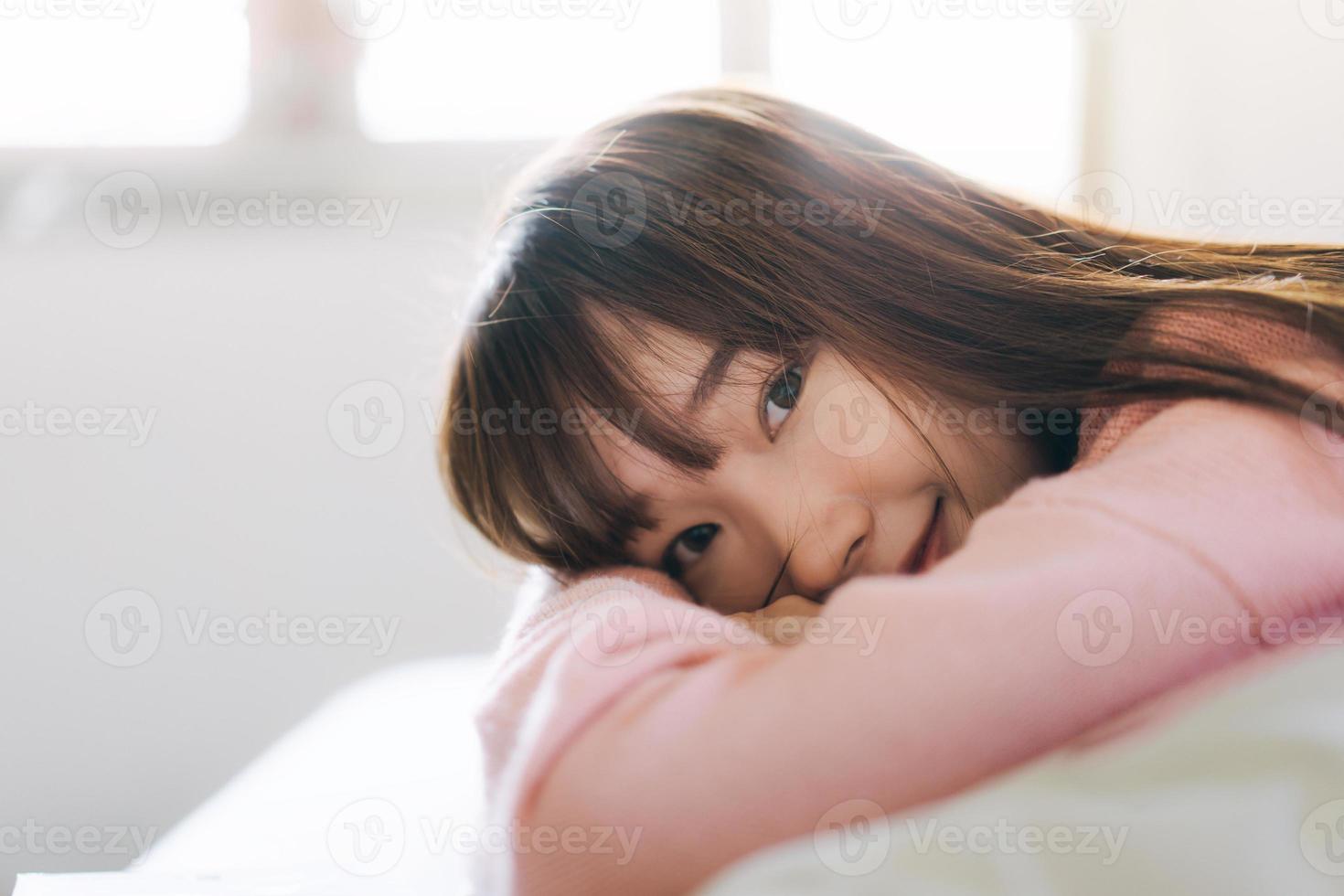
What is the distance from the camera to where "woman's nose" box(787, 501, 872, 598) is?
0.66 meters

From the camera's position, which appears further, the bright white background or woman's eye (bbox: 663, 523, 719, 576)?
the bright white background

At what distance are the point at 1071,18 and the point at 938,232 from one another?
1.16 m

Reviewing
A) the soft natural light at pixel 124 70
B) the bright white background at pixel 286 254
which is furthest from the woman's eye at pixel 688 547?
the soft natural light at pixel 124 70

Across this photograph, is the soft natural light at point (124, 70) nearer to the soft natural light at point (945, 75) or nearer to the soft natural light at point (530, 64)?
the soft natural light at point (530, 64)

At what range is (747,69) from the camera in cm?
162

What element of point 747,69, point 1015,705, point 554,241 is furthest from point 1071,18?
point 1015,705

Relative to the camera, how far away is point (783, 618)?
63cm

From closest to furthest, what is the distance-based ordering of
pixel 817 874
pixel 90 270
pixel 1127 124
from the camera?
pixel 817 874 → pixel 90 270 → pixel 1127 124

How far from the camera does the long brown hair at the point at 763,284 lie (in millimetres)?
660

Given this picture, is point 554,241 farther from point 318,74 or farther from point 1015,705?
point 318,74

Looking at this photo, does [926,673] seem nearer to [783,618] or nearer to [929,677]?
[929,677]

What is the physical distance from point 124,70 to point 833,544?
59.0 inches

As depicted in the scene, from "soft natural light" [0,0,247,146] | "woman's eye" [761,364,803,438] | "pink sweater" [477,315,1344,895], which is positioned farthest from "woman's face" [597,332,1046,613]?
"soft natural light" [0,0,247,146]

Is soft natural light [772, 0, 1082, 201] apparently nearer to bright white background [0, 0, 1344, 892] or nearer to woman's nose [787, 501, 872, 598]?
bright white background [0, 0, 1344, 892]
